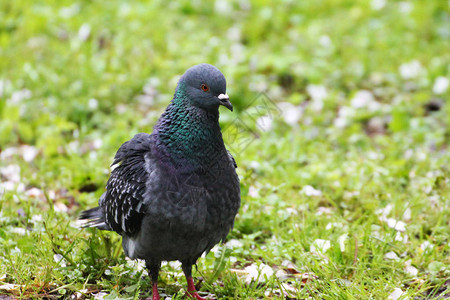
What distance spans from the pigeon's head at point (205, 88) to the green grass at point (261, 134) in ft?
3.34

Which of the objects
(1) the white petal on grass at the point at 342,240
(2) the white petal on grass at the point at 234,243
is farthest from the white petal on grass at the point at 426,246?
(2) the white petal on grass at the point at 234,243

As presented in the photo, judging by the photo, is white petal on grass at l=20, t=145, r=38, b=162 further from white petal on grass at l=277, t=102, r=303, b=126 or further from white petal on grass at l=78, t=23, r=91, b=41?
white petal on grass at l=277, t=102, r=303, b=126

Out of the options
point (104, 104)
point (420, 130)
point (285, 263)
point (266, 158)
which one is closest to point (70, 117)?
point (104, 104)

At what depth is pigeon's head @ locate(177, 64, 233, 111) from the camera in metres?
3.13

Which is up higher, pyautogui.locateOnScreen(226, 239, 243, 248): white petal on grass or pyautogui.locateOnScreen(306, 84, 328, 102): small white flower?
pyautogui.locateOnScreen(306, 84, 328, 102): small white flower

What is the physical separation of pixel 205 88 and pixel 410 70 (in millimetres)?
4644

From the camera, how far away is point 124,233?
3398 mm

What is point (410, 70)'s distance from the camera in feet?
23.3

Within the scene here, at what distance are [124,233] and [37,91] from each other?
3.40 m

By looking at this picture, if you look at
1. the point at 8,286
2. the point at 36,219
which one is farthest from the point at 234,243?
the point at 8,286

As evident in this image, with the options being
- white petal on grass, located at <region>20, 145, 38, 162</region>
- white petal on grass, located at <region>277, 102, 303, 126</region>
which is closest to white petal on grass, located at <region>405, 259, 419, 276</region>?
white petal on grass, located at <region>277, 102, 303, 126</region>

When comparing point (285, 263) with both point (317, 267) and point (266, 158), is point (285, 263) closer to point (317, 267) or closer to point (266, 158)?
point (317, 267)

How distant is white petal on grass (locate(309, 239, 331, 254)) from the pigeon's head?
1133 millimetres

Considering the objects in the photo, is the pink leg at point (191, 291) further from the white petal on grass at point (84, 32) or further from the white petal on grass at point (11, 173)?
the white petal on grass at point (84, 32)
